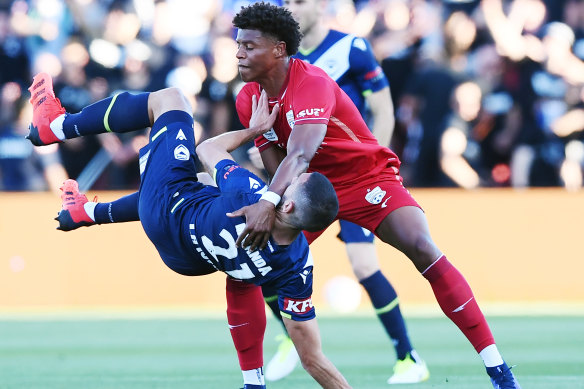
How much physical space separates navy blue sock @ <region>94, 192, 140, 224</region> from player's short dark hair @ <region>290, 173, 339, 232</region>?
5.70ft

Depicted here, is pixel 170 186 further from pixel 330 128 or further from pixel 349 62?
pixel 349 62

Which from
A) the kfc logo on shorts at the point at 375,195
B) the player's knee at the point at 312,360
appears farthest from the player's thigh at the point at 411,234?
the player's knee at the point at 312,360

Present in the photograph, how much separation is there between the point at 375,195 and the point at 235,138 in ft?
3.12

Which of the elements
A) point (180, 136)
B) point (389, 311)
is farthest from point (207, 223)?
point (389, 311)

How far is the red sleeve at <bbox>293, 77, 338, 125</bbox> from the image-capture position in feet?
17.7

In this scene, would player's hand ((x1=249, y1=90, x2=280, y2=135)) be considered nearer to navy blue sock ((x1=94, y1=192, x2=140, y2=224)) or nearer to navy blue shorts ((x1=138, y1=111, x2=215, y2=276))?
navy blue shorts ((x1=138, y1=111, x2=215, y2=276))

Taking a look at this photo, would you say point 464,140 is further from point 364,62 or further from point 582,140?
point 364,62

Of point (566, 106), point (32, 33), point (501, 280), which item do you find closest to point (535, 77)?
point (566, 106)

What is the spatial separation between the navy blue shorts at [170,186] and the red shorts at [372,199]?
0.88m

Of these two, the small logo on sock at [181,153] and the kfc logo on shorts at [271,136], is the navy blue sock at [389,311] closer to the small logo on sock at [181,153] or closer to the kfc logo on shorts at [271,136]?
the kfc logo on shorts at [271,136]

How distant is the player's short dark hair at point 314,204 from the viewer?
480cm

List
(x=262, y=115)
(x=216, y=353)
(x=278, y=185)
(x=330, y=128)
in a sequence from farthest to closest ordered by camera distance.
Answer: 1. (x=216, y=353)
2. (x=330, y=128)
3. (x=262, y=115)
4. (x=278, y=185)

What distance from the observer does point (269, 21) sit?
18.3ft

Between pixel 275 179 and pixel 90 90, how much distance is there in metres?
6.71
